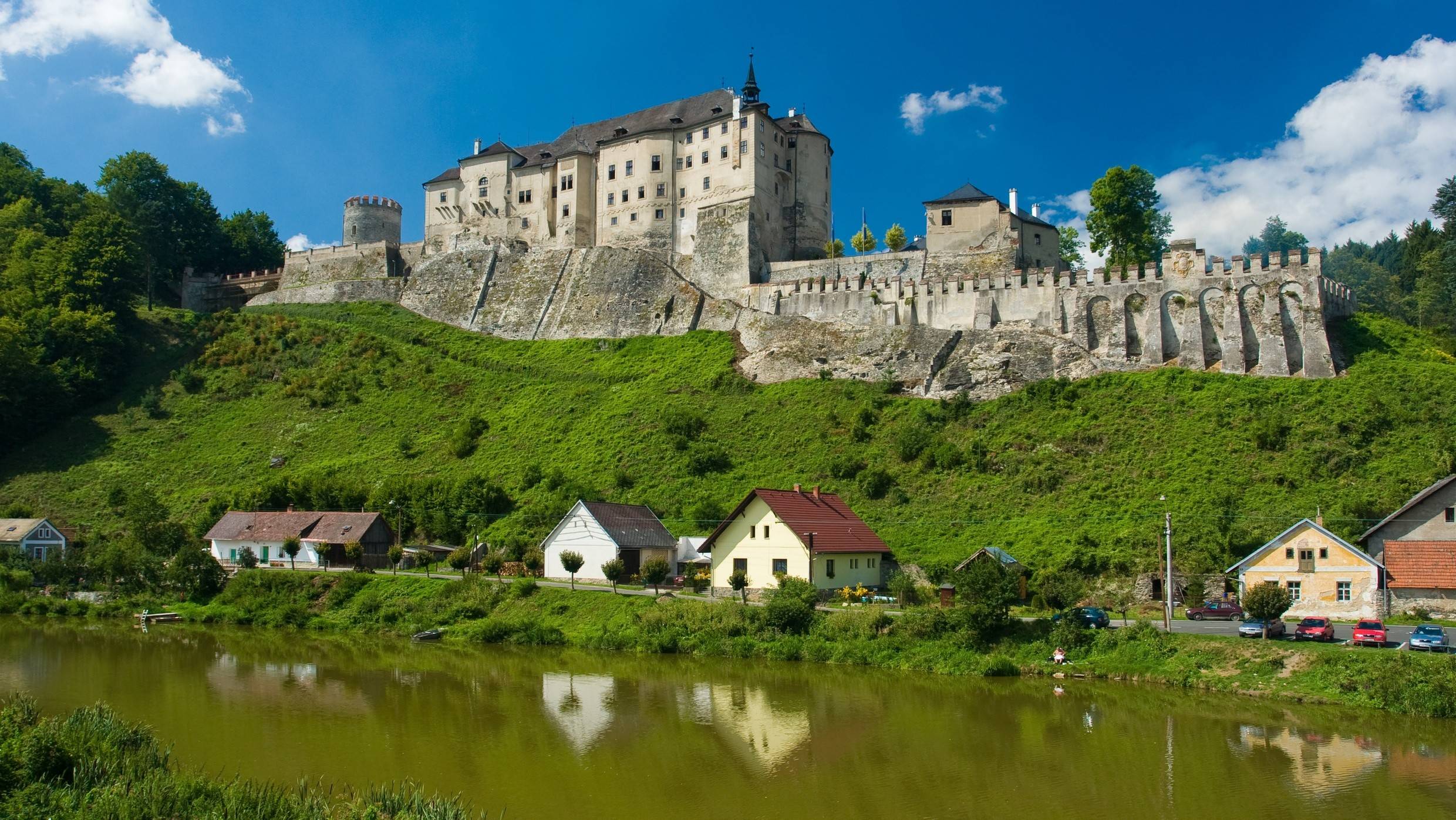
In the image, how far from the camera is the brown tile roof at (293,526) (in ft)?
160

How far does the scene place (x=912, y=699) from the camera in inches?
1081

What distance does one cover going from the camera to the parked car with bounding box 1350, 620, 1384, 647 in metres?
27.5

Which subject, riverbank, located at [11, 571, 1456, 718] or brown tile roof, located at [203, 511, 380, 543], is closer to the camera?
riverbank, located at [11, 571, 1456, 718]

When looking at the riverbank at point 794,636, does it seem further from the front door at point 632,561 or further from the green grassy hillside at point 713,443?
the green grassy hillside at point 713,443

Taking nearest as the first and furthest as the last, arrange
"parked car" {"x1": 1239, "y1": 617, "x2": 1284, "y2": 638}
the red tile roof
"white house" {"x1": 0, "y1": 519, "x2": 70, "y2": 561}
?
"parked car" {"x1": 1239, "y1": 617, "x2": 1284, "y2": 638} → the red tile roof → "white house" {"x1": 0, "y1": 519, "x2": 70, "y2": 561}

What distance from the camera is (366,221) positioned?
84.0 metres

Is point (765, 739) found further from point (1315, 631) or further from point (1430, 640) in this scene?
point (1430, 640)

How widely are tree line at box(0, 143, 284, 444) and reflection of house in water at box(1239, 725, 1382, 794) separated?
67.4m

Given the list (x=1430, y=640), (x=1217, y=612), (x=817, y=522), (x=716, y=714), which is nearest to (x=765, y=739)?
(x=716, y=714)

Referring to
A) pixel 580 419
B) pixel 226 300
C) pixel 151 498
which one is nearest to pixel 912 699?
pixel 580 419

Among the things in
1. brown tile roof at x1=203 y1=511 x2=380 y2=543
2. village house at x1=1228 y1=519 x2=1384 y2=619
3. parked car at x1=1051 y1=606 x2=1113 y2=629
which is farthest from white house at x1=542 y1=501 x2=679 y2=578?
village house at x1=1228 y1=519 x2=1384 y2=619

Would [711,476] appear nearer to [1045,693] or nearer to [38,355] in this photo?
[1045,693]

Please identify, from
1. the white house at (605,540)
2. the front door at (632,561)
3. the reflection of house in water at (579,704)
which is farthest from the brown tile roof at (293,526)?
the reflection of house in water at (579,704)

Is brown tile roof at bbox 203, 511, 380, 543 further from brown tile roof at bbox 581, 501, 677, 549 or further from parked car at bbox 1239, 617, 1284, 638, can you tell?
parked car at bbox 1239, 617, 1284, 638
